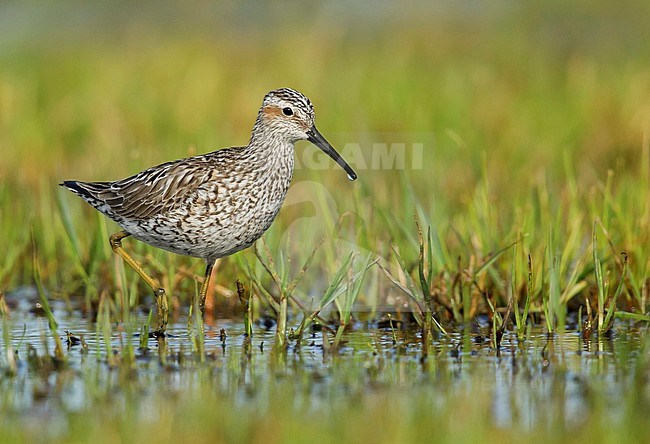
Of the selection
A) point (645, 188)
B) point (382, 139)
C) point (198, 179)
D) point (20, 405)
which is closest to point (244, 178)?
point (198, 179)

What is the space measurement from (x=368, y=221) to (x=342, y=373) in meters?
3.04

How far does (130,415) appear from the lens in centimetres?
600

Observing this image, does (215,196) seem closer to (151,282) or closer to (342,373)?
(151,282)

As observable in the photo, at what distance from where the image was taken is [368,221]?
9844 millimetres

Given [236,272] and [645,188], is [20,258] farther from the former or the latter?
[645,188]

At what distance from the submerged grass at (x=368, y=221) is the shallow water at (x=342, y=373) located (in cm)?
3

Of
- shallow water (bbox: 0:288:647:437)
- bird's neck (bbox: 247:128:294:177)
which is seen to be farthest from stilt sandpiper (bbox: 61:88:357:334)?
shallow water (bbox: 0:288:647:437)

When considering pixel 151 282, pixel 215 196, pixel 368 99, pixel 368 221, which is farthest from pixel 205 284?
pixel 368 99

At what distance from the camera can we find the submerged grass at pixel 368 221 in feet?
20.7

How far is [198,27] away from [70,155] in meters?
8.03

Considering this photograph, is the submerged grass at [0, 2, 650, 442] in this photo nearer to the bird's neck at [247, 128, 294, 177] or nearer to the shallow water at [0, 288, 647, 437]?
the shallow water at [0, 288, 647, 437]

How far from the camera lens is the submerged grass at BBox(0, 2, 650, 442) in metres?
6.32

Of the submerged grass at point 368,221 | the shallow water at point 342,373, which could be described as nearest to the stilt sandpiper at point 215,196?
the submerged grass at point 368,221

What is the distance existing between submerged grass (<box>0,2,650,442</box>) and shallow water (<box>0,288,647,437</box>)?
0.11ft
